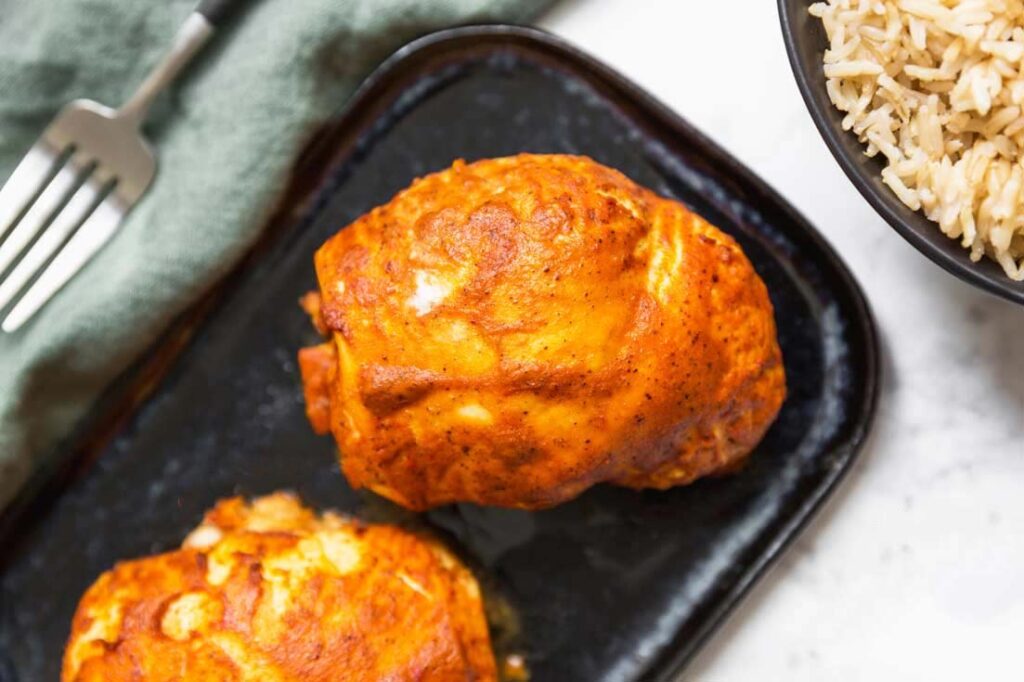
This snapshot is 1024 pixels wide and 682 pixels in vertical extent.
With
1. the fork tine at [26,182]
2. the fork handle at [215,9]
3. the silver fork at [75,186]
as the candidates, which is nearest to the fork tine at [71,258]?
the silver fork at [75,186]

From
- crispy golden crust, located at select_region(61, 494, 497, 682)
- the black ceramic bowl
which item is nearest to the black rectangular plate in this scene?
crispy golden crust, located at select_region(61, 494, 497, 682)

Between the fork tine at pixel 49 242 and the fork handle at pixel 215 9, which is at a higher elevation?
the fork handle at pixel 215 9

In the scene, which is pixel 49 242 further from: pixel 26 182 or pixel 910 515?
pixel 910 515

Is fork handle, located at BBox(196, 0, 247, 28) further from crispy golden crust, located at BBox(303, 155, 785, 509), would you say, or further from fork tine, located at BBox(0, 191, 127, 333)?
crispy golden crust, located at BBox(303, 155, 785, 509)

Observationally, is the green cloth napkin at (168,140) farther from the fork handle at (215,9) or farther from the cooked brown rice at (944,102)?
the cooked brown rice at (944,102)

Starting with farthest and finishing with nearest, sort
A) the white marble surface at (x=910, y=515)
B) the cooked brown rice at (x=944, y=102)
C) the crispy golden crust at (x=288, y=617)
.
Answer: the white marble surface at (x=910, y=515)
the crispy golden crust at (x=288, y=617)
the cooked brown rice at (x=944, y=102)

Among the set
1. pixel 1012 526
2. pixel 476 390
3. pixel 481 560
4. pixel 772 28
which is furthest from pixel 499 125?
pixel 1012 526
